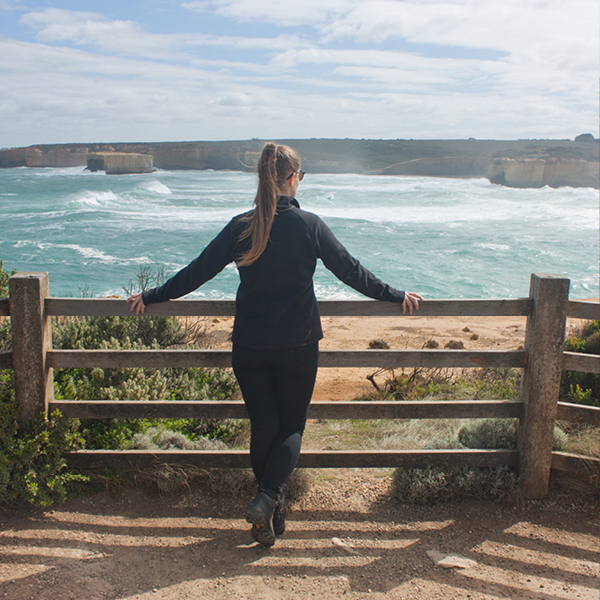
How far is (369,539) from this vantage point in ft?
9.87

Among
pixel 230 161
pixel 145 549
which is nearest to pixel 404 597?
pixel 145 549

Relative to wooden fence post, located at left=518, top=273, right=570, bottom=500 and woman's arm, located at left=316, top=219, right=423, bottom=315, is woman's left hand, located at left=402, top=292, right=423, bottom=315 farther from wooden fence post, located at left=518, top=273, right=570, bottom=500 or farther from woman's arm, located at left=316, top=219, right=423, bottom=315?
wooden fence post, located at left=518, top=273, right=570, bottom=500

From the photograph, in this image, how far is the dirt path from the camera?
2.58 metres

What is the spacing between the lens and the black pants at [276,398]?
2.62 m

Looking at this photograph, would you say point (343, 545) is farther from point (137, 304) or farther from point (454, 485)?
point (137, 304)

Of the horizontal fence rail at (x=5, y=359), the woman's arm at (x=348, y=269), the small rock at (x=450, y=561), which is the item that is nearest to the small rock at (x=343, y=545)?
the small rock at (x=450, y=561)

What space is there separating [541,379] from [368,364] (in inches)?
39.7

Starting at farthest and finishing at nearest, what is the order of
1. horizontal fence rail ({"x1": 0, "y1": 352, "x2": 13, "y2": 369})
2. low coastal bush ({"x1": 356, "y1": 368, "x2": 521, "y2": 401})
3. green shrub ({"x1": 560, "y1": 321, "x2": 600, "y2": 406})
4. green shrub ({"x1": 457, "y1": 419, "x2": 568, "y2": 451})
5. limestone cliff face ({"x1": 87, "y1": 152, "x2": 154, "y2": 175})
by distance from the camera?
limestone cliff face ({"x1": 87, "y1": 152, "x2": 154, "y2": 175}) < low coastal bush ({"x1": 356, "y1": 368, "x2": 521, "y2": 401}) < green shrub ({"x1": 560, "y1": 321, "x2": 600, "y2": 406}) < green shrub ({"x1": 457, "y1": 419, "x2": 568, "y2": 451}) < horizontal fence rail ({"x1": 0, "y1": 352, "x2": 13, "y2": 369})

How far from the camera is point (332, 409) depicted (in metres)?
3.34

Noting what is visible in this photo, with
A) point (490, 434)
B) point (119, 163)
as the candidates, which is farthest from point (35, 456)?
point (119, 163)

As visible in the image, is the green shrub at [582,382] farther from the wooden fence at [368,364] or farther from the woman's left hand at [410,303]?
the woman's left hand at [410,303]

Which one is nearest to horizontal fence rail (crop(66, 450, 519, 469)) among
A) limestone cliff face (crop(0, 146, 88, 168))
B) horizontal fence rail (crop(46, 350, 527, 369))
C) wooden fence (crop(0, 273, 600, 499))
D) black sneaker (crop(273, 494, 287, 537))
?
wooden fence (crop(0, 273, 600, 499))

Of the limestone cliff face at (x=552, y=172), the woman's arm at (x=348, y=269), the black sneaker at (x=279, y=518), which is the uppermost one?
the limestone cliff face at (x=552, y=172)

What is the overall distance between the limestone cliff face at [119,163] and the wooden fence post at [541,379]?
115831 millimetres
